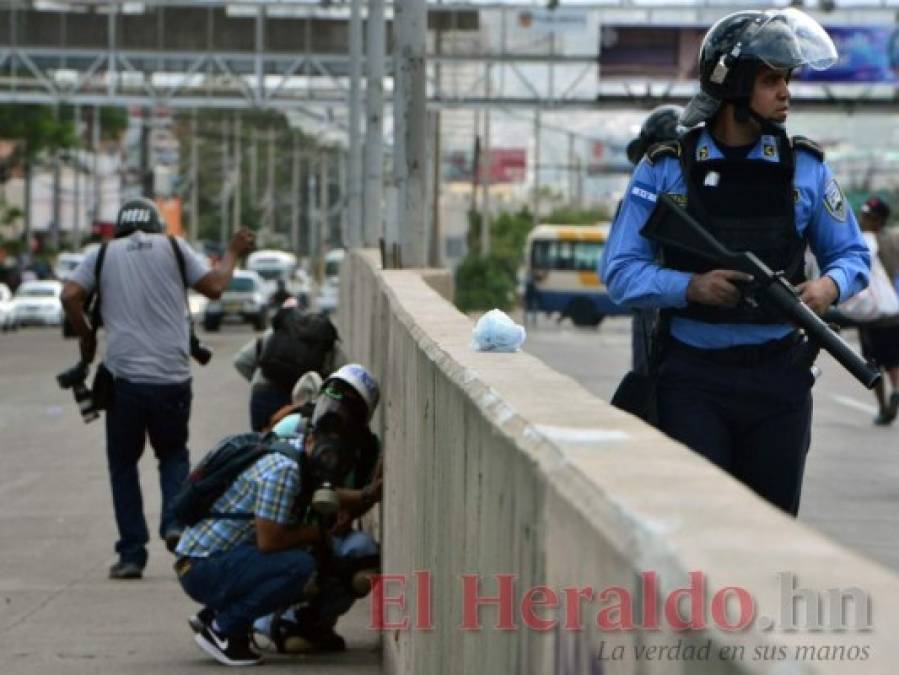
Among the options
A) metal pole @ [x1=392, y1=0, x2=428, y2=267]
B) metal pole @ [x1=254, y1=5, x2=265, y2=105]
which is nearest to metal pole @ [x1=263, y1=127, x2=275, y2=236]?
metal pole @ [x1=254, y1=5, x2=265, y2=105]

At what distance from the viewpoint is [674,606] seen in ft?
8.29

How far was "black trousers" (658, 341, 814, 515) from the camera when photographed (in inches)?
238

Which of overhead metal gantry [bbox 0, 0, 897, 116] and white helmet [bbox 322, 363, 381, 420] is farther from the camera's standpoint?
overhead metal gantry [bbox 0, 0, 897, 116]

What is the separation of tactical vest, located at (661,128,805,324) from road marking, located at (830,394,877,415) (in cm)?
1557

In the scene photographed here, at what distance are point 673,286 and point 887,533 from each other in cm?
632

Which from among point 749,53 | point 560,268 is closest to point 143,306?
point 749,53

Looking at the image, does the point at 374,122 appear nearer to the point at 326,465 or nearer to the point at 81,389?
the point at 81,389

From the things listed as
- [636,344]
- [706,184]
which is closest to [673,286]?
[706,184]

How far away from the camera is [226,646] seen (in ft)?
28.6

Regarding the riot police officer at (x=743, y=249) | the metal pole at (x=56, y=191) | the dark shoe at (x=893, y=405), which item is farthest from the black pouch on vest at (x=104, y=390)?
the metal pole at (x=56, y=191)

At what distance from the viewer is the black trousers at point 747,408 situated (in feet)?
19.8

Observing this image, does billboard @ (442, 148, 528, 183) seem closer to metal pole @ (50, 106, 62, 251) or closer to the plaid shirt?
metal pole @ (50, 106, 62, 251)

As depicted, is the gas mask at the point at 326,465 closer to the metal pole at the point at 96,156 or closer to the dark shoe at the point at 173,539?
the dark shoe at the point at 173,539

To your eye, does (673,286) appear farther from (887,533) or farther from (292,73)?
(292,73)
